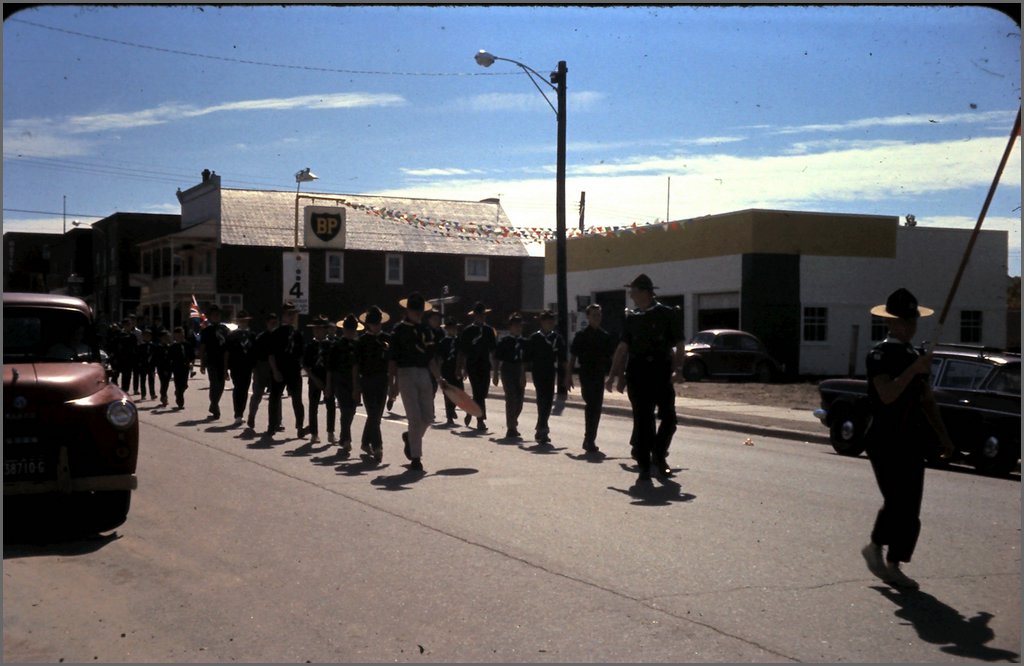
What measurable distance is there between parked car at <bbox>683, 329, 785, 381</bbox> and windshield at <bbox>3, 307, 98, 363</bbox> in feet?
80.5

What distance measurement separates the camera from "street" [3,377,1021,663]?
19.4 ft

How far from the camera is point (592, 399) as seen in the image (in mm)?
14734

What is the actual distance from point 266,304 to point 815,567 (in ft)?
172

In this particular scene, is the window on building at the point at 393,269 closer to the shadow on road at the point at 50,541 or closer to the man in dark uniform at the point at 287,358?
the man in dark uniform at the point at 287,358

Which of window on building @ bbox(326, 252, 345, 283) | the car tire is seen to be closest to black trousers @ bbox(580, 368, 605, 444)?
the car tire

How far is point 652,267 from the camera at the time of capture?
140 feet

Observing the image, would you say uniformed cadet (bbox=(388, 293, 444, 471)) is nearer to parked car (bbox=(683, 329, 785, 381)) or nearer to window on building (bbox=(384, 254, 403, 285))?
parked car (bbox=(683, 329, 785, 381))

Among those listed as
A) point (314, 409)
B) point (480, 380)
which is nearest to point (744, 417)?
point (480, 380)

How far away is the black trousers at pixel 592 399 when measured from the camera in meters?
14.7

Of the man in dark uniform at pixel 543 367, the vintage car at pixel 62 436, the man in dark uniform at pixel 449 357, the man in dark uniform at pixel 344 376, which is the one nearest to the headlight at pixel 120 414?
the vintage car at pixel 62 436

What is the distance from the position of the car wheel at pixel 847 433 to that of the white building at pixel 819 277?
22.1m

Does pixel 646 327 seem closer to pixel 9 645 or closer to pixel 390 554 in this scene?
pixel 390 554

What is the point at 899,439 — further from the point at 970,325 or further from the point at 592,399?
the point at 970,325

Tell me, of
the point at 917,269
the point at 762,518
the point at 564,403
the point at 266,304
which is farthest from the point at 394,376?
the point at 266,304
